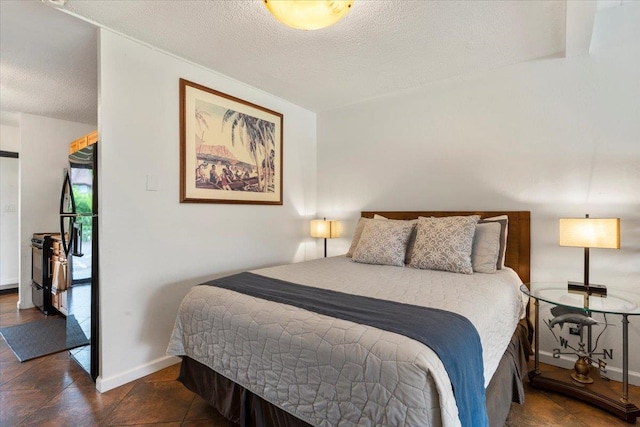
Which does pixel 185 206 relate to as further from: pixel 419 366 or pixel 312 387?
pixel 419 366

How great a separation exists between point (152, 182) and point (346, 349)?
6.26ft

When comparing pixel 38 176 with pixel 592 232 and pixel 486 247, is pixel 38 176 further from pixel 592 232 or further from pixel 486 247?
pixel 592 232

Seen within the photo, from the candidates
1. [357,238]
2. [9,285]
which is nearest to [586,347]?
[357,238]

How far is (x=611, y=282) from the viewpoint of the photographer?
6.91 ft

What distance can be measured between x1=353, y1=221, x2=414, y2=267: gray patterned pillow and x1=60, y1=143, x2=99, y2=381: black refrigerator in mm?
1952

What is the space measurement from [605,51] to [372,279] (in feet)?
7.61

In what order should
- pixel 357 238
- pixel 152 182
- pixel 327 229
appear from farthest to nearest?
1. pixel 327 229
2. pixel 357 238
3. pixel 152 182

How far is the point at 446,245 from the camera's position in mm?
2195

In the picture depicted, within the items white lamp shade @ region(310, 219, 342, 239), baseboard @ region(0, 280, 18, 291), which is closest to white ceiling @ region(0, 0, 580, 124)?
white lamp shade @ region(310, 219, 342, 239)

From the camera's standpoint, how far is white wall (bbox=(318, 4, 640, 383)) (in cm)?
207

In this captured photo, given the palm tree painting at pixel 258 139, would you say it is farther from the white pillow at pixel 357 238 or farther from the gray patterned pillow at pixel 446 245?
the gray patterned pillow at pixel 446 245

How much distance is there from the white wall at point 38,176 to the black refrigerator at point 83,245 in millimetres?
1572

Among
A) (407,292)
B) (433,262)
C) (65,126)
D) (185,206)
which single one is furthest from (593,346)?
(65,126)

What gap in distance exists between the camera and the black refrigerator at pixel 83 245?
6.68ft
